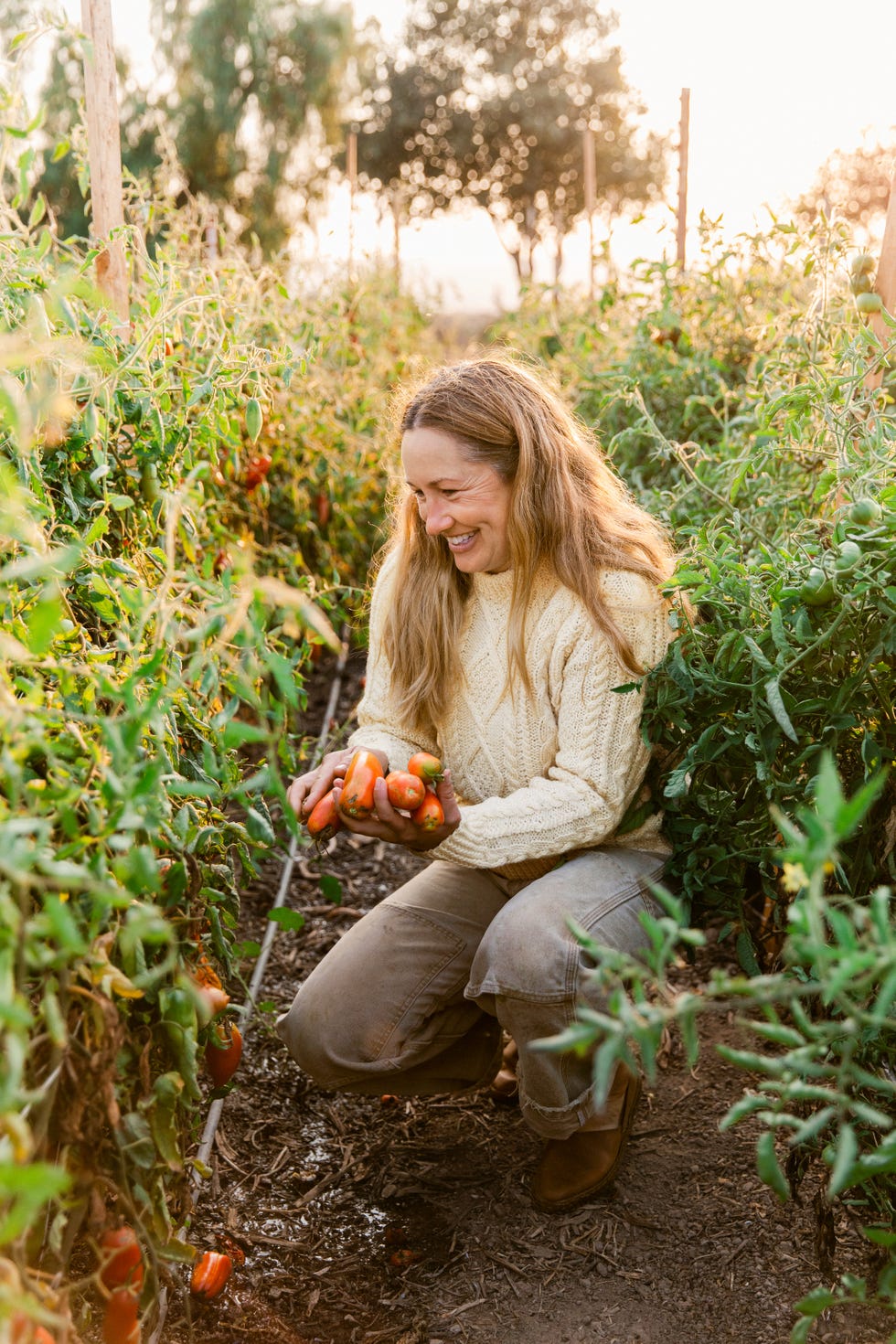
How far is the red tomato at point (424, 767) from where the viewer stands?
5.41 ft

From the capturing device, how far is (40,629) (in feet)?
2.63

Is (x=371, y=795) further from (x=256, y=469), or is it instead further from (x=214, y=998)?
(x=256, y=469)

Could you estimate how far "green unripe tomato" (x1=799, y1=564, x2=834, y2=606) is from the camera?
1.31m

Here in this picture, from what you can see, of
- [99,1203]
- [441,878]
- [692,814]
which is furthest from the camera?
[441,878]

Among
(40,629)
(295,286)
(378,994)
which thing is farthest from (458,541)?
(295,286)

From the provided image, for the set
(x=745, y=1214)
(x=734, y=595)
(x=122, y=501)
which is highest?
(x=122, y=501)

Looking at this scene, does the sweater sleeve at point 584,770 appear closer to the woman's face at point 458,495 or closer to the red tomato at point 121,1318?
the woman's face at point 458,495

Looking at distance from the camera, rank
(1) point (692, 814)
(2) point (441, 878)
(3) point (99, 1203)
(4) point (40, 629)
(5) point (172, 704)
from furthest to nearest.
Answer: (2) point (441, 878), (1) point (692, 814), (5) point (172, 704), (3) point (99, 1203), (4) point (40, 629)

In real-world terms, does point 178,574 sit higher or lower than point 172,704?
higher

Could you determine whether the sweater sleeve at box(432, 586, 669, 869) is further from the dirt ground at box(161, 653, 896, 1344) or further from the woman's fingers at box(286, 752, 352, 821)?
the dirt ground at box(161, 653, 896, 1344)

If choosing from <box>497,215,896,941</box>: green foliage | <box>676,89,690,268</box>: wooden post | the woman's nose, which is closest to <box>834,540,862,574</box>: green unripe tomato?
<box>497,215,896,941</box>: green foliage

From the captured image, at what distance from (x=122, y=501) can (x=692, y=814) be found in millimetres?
977

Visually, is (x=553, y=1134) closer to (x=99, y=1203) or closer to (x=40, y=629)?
(x=99, y=1203)

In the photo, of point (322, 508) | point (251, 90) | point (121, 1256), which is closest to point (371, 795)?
point (121, 1256)
